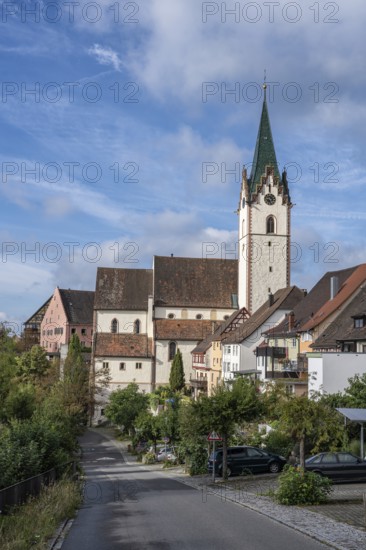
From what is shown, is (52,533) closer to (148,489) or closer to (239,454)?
(148,489)

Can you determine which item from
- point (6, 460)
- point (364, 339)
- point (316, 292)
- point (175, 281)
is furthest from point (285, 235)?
point (6, 460)

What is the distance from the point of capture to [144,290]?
8500cm

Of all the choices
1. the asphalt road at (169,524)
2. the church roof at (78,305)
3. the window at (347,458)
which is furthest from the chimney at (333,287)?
the church roof at (78,305)

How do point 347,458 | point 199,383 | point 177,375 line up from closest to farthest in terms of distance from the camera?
point 347,458, point 199,383, point 177,375

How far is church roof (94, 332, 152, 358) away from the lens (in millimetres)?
77812

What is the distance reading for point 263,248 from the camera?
2987 inches

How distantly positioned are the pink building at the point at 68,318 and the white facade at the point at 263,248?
34.6m

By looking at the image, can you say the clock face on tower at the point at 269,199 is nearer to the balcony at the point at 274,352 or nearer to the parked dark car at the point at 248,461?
the balcony at the point at 274,352

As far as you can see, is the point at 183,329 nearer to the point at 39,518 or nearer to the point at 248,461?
the point at 248,461

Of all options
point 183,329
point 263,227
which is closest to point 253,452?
point 263,227

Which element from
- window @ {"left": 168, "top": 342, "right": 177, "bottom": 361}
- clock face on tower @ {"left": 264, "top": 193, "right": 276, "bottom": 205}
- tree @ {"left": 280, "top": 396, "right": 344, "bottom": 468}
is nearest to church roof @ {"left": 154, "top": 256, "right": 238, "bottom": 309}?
window @ {"left": 168, "top": 342, "right": 177, "bottom": 361}

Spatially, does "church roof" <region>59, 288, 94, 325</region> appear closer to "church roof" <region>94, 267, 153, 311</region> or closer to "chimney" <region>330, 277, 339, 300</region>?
"church roof" <region>94, 267, 153, 311</region>

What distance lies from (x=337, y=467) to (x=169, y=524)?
31.2 ft

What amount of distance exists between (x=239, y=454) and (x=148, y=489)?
4996 mm
